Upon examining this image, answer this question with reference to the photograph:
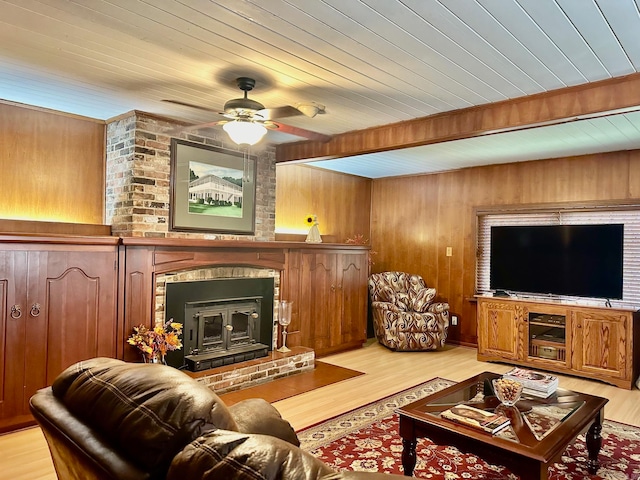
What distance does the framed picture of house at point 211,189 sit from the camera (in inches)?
167

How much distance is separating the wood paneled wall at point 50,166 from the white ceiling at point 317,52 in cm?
20

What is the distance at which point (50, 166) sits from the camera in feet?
12.7

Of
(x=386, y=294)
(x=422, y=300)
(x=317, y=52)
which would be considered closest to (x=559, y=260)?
(x=422, y=300)

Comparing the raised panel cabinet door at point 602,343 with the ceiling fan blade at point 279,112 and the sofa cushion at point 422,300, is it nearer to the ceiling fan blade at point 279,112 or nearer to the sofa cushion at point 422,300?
the sofa cushion at point 422,300

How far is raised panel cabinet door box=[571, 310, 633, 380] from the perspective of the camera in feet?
14.3

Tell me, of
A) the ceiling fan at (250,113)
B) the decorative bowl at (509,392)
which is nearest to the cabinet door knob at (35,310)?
the ceiling fan at (250,113)

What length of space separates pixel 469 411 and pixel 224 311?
2.72 m

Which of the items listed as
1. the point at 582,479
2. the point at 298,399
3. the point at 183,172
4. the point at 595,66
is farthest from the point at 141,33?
the point at 582,479

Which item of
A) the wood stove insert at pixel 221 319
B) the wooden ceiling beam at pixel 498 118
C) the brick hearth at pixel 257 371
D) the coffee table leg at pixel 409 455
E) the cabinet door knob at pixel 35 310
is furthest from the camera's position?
the wood stove insert at pixel 221 319

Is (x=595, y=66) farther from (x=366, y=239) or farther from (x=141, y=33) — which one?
(x=366, y=239)

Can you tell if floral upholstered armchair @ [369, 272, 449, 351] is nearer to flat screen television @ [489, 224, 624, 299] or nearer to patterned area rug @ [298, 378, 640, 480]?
flat screen television @ [489, 224, 624, 299]

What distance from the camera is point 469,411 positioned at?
2.36m

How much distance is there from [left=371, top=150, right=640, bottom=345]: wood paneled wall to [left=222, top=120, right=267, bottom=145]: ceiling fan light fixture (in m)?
3.92

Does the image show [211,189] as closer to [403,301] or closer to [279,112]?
[279,112]
